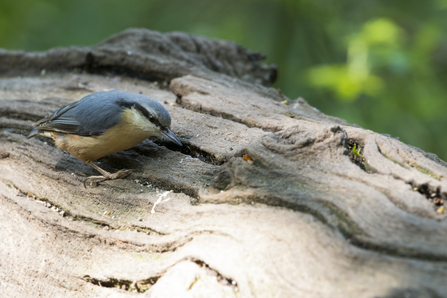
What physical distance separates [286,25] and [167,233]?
16.8ft

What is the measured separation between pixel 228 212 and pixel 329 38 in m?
5.02

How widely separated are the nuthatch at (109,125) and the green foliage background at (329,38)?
2.86 meters

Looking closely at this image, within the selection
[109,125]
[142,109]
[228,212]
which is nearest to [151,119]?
[142,109]

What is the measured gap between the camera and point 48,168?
250cm

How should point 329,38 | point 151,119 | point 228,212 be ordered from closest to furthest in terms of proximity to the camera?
point 228,212 → point 151,119 → point 329,38

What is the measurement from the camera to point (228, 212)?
5.60ft

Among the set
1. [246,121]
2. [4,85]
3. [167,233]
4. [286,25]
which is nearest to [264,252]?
[167,233]

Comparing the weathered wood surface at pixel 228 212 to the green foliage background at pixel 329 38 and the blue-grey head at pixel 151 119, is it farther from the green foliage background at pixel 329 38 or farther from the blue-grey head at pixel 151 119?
the green foliage background at pixel 329 38

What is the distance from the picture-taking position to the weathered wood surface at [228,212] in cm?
138

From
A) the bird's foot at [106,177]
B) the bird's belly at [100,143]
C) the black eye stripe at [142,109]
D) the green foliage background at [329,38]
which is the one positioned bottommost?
the bird's foot at [106,177]

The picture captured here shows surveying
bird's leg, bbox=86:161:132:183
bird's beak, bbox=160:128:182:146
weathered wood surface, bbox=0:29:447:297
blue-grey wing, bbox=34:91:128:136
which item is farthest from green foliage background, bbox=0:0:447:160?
bird's leg, bbox=86:161:132:183

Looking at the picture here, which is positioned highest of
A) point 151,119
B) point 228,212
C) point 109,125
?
point 151,119

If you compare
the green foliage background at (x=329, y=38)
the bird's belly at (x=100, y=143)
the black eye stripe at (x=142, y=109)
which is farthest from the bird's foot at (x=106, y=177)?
the green foliage background at (x=329, y=38)

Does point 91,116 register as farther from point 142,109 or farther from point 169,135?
point 169,135
